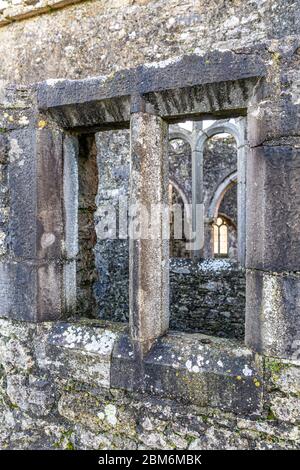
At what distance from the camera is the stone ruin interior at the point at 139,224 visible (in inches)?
61.3

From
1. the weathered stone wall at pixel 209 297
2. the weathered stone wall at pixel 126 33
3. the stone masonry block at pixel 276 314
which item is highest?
the weathered stone wall at pixel 126 33

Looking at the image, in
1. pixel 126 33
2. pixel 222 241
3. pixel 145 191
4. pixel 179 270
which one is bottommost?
pixel 179 270

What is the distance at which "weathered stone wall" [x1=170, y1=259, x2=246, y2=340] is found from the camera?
504 centimetres

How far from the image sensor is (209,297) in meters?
5.25

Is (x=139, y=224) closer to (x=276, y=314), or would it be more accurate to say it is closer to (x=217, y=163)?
(x=276, y=314)

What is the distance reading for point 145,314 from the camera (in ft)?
5.92

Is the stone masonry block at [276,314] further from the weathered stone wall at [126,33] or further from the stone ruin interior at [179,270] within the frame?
the stone ruin interior at [179,270]

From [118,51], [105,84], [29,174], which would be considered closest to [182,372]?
[29,174]

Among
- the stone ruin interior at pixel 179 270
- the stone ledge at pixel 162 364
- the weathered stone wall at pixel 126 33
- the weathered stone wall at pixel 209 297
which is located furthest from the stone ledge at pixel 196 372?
the weathered stone wall at pixel 209 297

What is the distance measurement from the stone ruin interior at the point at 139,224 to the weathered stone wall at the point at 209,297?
3.13 m

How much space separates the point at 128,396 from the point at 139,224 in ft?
3.23

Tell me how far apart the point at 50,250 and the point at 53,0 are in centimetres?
151

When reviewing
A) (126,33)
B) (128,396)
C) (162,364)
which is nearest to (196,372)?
(162,364)

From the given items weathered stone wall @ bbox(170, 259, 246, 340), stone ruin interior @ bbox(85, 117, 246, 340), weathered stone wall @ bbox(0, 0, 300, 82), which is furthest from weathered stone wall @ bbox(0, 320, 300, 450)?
weathered stone wall @ bbox(170, 259, 246, 340)
